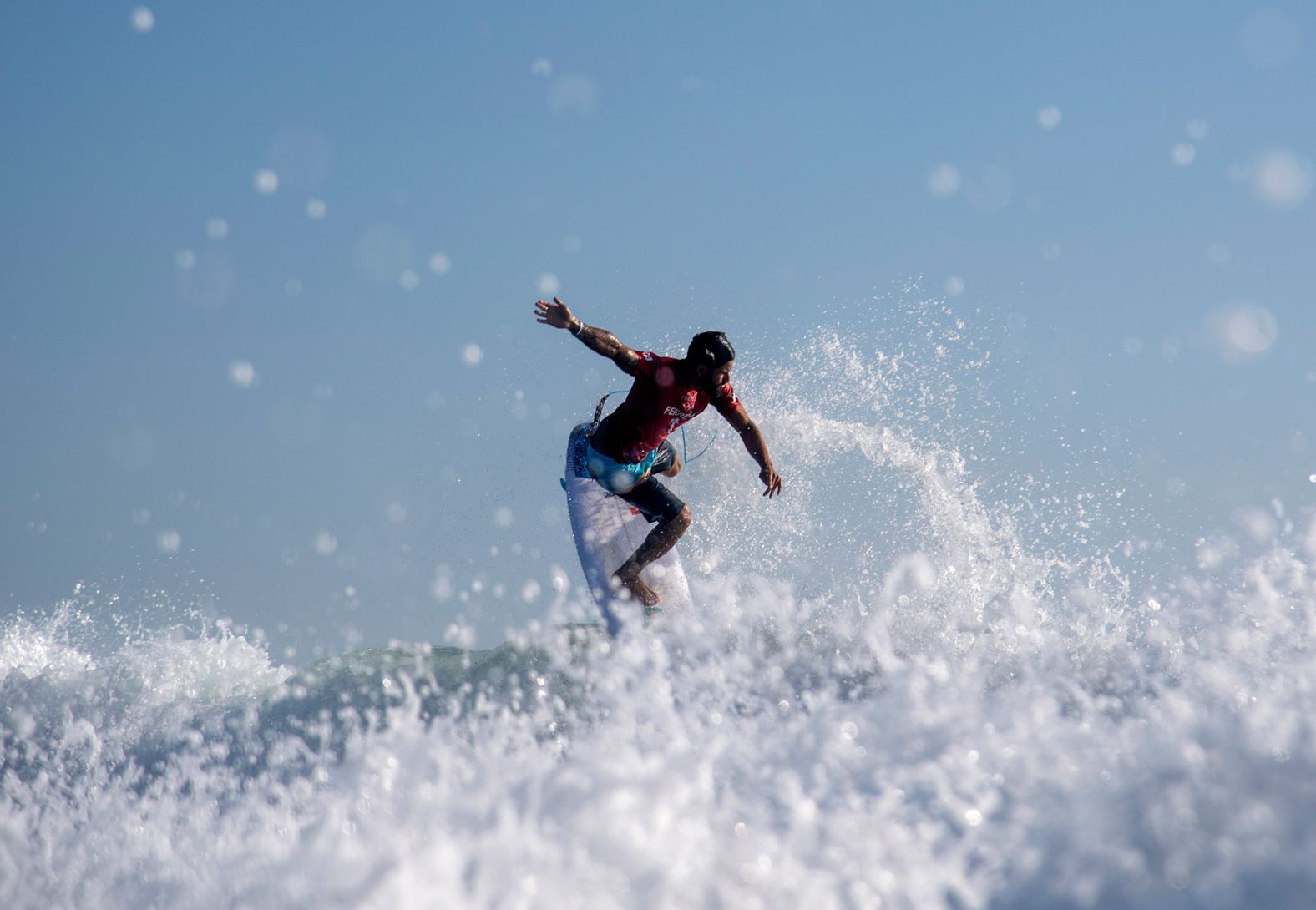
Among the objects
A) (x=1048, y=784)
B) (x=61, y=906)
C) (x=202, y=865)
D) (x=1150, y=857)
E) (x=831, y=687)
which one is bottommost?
(x=61, y=906)

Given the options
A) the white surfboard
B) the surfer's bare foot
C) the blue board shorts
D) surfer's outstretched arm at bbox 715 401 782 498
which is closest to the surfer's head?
surfer's outstretched arm at bbox 715 401 782 498

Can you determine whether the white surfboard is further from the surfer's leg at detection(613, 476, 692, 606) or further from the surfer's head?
the surfer's head

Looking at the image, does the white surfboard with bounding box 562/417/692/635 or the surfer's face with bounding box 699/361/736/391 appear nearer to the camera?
the surfer's face with bounding box 699/361/736/391

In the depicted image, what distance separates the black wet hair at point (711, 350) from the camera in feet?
19.5

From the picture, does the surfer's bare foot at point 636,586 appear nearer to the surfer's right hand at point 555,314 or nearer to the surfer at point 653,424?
the surfer at point 653,424

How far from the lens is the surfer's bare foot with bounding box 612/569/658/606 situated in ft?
22.7

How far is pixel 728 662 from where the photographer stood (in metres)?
5.81

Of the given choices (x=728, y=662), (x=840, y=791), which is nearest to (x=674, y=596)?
(x=728, y=662)

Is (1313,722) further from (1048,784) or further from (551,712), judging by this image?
(551,712)

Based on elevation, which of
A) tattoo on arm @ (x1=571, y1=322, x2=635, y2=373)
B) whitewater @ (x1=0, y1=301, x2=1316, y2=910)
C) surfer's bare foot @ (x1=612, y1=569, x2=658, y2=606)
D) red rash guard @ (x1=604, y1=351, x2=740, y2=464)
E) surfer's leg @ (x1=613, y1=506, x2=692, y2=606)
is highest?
tattoo on arm @ (x1=571, y1=322, x2=635, y2=373)

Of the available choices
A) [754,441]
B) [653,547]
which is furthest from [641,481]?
[754,441]

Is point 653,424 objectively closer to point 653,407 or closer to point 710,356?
point 653,407

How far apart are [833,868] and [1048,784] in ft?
3.20

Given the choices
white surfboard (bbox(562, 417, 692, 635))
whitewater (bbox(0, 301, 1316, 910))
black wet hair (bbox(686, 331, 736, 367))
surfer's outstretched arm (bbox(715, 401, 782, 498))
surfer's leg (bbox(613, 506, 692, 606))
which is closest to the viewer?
whitewater (bbox(0, 301, 1316, 910))
